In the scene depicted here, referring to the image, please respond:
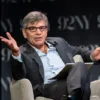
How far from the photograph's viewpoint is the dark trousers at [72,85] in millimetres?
3109

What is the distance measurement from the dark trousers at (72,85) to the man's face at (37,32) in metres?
0.39

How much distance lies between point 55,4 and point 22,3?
38cm

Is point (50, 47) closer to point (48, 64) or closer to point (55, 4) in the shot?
point (48, 64)

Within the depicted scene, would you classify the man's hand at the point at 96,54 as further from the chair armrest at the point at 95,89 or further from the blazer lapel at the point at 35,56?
the blazer lapel at the point at 35,56

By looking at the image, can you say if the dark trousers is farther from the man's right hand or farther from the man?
the man's right hand

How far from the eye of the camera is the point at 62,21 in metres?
4.98

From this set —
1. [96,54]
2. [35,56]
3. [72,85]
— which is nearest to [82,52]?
[96,54]

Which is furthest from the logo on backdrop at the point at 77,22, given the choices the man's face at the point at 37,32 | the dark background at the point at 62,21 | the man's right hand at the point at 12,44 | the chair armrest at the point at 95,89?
the man's right hand at the point at 12,44

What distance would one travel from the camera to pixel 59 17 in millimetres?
4988

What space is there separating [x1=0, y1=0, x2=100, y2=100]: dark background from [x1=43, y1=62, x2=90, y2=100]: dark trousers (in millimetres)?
1538

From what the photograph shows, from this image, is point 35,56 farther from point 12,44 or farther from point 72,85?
point 72,85

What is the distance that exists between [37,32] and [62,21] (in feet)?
4.84

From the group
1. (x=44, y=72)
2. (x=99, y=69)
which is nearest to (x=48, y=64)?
(x=44, y=72)

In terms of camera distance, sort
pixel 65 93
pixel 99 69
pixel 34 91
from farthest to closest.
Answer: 1. pixel 99 69
2. pixel 34 91
3. pixel 65 93
